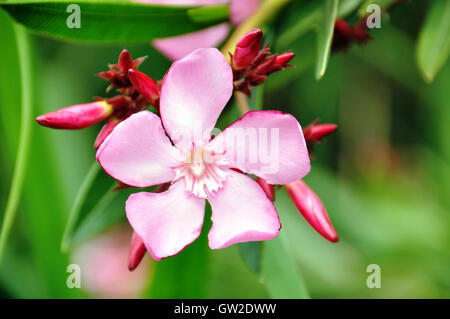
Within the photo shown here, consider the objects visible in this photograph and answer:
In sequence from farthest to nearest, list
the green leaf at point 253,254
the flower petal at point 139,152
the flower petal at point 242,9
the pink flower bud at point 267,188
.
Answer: the flower petal at point 242,9 → the green leaf at point 253,254 → the pink flower bud at point 267,188 → the flower petal at point 139,152

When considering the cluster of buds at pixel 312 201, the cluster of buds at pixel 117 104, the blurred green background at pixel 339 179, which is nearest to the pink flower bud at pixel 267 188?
the cluster of buds at pixel 312 201

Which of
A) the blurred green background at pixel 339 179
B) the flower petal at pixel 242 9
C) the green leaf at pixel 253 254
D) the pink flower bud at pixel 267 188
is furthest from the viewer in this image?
the blurred green background at pixel 339 179

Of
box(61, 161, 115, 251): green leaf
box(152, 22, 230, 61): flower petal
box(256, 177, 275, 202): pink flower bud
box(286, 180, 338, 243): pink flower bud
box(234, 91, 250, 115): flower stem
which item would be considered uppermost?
box(152, 22, 230, 61): flower petal

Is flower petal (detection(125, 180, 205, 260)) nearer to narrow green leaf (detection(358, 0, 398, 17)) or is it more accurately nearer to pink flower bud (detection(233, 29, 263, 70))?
pink flower bud (detection(233, 29, 263, 70))

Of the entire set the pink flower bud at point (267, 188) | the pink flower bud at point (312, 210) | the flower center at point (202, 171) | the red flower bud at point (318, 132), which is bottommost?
the pink flower bud at point (312, 210)

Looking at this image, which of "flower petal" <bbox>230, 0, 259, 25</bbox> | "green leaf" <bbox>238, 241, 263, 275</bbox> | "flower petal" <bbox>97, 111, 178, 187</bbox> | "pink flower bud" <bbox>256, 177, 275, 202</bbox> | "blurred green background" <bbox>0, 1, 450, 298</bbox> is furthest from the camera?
"blurred green background" <bbox>0, 1, 450, 298</bbox>

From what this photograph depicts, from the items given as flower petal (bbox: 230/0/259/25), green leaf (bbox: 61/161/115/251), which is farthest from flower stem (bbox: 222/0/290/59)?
green leaf (bbox: 61/161/115/251)

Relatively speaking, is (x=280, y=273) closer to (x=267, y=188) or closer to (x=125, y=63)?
(x=267, y=188)

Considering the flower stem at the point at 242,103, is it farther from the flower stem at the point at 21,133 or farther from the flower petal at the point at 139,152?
the flower stem at the point at 21,133

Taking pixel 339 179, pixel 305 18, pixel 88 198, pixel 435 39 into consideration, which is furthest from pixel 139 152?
pixel 339 179
